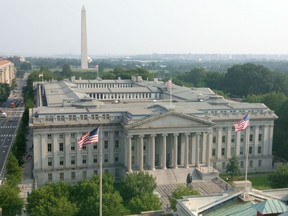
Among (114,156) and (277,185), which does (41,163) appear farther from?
(277,185)

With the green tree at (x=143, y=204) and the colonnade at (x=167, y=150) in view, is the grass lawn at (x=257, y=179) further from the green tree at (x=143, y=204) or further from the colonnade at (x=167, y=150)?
the green tree at (x=143, y=204)

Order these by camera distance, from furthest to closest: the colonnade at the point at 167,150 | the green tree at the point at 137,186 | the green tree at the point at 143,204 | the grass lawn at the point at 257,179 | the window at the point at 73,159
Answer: the window at the point at 73,159, the colonnade at the point at 167,150, the grass lawn at the point at 257,179, the green tree at the point at 137,186, the green tree at the point at 143,204

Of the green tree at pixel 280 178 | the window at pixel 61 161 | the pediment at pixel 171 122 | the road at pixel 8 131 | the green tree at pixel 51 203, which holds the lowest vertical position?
the road at pixel 8 131

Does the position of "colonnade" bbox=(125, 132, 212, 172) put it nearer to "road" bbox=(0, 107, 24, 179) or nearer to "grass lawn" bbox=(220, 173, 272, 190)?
"grass lawn" bbox=(220, 173, 272, 190)

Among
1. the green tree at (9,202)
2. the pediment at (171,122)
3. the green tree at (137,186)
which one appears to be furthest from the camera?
the pediment at (171,122)

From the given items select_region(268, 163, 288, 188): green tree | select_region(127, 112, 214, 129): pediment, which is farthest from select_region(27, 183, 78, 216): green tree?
select_region(268, 163, 288, 188): green tree

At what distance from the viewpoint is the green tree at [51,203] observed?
52688 mm

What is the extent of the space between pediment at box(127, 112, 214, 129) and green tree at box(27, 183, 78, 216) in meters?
26.7

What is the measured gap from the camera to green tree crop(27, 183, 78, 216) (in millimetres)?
52688

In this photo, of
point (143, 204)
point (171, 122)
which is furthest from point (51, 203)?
point (171, 122)

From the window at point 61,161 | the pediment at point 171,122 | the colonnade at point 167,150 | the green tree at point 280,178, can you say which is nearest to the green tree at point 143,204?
the green tree at point 280,178

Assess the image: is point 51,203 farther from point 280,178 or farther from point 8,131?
point 8,131

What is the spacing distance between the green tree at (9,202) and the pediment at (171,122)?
27506mm

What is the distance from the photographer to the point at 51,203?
54.4 metres
